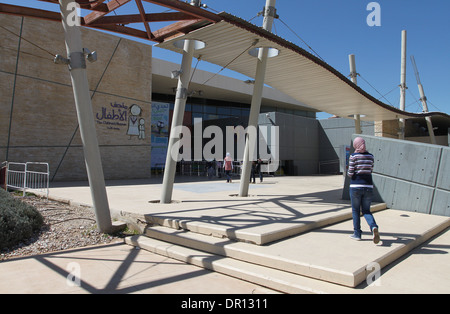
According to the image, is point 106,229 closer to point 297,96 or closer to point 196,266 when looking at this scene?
point 196,266

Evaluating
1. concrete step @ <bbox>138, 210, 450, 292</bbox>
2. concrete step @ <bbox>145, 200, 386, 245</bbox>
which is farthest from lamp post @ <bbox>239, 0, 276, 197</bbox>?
concrete step @ <bbox>138, 210, 450, 292</bbox>

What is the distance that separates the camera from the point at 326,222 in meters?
6.49

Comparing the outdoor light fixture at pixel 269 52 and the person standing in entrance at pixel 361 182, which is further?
the outdoor light fixture at pixel 269 52

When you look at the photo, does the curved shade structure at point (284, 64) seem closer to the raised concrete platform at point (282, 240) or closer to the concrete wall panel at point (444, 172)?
the concrete wall panel at point (444, 172)

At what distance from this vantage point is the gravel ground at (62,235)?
18.8ft

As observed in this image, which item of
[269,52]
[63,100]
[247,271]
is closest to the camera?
[247,271]

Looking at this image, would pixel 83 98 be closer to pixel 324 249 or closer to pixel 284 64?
pixel 324 249

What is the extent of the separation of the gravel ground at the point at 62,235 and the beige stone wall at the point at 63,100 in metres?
9.51

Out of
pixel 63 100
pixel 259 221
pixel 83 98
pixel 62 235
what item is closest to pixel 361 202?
pixel 259 221

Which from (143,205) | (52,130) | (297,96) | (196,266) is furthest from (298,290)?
(52,130)

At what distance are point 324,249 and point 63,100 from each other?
656 inches

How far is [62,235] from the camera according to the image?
6449 mm

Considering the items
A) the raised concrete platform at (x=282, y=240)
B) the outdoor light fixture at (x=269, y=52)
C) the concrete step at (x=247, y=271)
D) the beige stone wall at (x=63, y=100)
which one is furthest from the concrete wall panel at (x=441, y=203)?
the beige stone wall at (x=63, y=100)

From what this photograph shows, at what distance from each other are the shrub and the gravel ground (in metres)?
0.12
